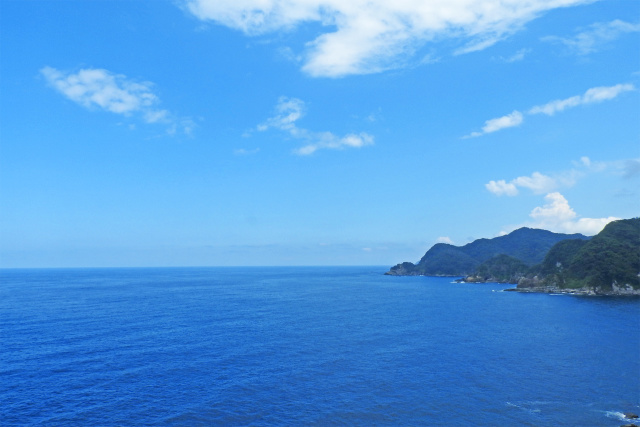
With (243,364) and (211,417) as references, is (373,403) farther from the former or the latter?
(243,364)

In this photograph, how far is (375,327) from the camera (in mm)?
114188

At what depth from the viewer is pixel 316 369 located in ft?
242

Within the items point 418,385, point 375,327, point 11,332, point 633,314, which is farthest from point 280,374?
point 633,314

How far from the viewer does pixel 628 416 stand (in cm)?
5284

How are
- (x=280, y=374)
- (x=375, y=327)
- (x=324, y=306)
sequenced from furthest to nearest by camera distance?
(x=324, y=306), (x=375, y=327), (x=280, y=374)

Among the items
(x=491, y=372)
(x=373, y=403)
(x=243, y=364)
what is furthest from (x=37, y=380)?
(x=491, y=372)

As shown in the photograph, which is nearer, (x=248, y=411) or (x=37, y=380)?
(x=248, y=411)

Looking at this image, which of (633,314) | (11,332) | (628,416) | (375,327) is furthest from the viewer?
(633,314)

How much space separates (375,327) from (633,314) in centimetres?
8742

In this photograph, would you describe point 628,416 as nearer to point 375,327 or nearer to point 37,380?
point 375,327

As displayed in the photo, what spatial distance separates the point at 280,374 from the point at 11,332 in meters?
77.0

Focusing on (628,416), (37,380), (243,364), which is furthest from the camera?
(243,364)

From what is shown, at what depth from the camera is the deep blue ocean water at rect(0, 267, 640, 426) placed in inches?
2162

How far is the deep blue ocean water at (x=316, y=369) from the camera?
54.9 metres
